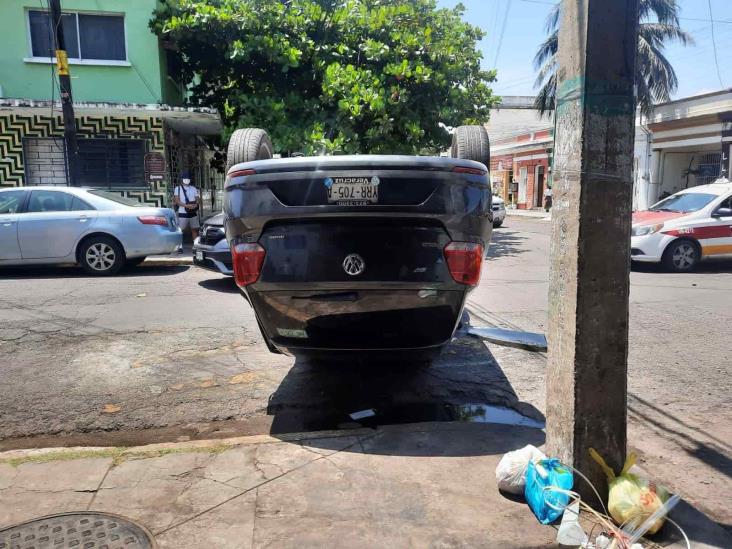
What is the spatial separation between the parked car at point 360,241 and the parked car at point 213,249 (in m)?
5.03

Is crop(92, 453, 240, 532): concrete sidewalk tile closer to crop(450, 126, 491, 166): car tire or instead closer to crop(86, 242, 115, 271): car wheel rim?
crop(450, 126, 491, 166): car tire

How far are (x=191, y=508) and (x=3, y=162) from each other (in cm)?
1344

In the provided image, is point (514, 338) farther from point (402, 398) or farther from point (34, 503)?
point (34, 503)

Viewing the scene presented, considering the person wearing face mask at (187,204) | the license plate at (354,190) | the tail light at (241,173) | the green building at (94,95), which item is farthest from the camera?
the green building at (94,95)

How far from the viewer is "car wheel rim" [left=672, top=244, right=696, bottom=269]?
1106 cm

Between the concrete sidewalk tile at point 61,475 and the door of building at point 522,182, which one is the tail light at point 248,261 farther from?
the door of building at point 522,182

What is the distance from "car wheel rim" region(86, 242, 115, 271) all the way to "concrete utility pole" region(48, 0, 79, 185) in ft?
9.46

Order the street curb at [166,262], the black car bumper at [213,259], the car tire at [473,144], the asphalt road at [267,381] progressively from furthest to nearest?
1. the street curb at [166,262]
2. the black car bumper at [213,259]
3. the car tire at [473,144]
4. the asphalt road at [267,381]

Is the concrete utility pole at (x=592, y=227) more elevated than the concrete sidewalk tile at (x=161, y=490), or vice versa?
the concrete utility pole at (x=592, y=227)

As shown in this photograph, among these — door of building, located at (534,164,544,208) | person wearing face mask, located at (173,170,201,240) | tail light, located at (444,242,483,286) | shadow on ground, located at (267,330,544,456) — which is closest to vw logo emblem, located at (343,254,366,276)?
tail light, located at (444,242,483,286)

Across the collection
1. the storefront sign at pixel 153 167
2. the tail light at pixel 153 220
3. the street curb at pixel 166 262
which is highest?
the storefront sign at pixel 153 167

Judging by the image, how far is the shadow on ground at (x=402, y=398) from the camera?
13.3 ft

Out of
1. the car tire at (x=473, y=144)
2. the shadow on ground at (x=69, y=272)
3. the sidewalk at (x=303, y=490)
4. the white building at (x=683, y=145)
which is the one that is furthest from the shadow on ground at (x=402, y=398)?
the white building at (x=683, y=145)

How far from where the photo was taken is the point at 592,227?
2822 millimetres
